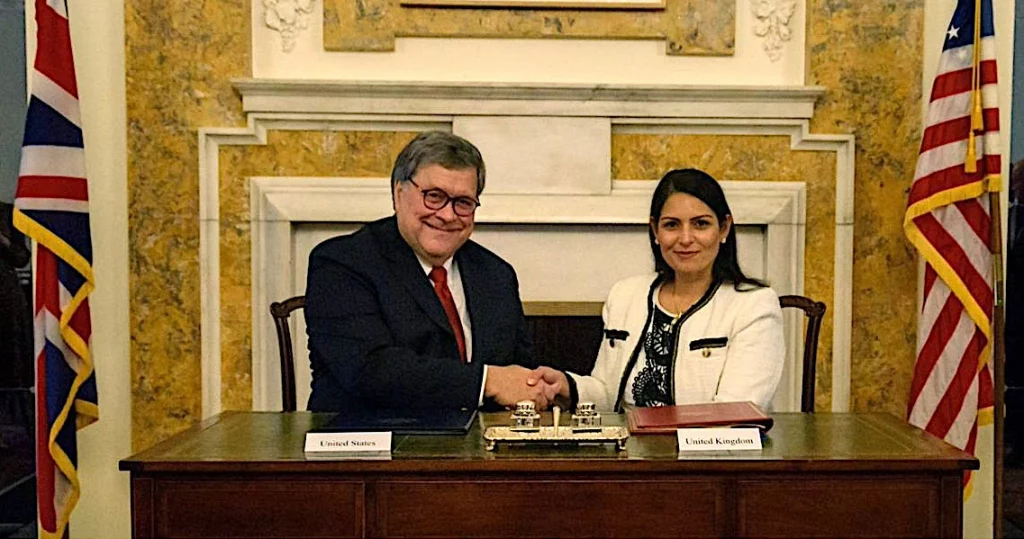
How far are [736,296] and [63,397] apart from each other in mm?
2536

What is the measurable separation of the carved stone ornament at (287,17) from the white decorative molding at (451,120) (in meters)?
0.27

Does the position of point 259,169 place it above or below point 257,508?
above

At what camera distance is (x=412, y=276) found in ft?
8.98

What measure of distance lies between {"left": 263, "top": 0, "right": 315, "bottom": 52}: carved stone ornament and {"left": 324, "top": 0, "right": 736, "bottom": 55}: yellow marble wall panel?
103 millimetres

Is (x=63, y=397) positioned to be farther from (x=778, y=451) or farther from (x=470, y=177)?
(x=778, y=451)

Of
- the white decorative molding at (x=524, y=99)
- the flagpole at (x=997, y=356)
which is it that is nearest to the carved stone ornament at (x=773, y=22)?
the white decorative molding at (x=524, y=99)

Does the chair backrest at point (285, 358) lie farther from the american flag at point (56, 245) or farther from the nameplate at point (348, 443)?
the nameplate at point (348, 443)

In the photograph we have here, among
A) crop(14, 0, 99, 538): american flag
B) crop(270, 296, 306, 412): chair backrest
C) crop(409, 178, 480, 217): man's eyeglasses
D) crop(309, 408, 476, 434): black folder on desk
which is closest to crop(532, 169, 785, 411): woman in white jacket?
crop(309, 408, 476, 434): black folder on desk

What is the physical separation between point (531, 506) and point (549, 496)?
0.14 feet

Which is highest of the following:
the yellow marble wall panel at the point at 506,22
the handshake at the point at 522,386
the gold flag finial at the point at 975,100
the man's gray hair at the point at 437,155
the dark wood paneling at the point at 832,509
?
the yellow marble wall panel at the point at 506,22

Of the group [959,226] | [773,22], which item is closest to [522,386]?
[959,226]

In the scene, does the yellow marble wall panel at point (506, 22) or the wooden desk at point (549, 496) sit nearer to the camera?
the wooden desk at point (549, 496)

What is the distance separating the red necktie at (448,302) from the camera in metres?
2.80

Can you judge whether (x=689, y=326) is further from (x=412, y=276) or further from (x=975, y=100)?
(x=975, y=100)
